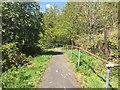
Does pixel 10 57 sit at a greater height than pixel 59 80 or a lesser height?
greater

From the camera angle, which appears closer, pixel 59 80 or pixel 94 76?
pixel 59 80

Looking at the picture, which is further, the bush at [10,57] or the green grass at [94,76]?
the bush at [10,57]

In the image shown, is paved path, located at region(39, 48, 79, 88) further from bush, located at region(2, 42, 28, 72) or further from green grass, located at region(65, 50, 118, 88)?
bush, located at region(2, 42, 28, 72)

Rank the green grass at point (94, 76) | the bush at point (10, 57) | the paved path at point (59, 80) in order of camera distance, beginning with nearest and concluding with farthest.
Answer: the paved path at point (59, 80), the green grass at point (94, 76), the bush at point (10, 57)

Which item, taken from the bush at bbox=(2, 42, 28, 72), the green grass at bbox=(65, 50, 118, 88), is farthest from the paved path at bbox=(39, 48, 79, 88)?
the bush at bbox=(2, 42, 28, 72)

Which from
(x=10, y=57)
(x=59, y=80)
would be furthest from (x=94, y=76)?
(x=10, y=57)

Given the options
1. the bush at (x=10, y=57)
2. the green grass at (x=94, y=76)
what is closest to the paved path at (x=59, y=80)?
the green grass at (x=94, y=76)

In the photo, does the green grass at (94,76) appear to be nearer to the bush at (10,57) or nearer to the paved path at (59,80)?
the paved path at (59,80)

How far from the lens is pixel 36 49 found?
29469 millimetres

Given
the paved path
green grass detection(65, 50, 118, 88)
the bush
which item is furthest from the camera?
the bush

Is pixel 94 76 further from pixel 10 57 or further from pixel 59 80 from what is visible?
pixel 10 57

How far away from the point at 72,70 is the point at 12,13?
960cm

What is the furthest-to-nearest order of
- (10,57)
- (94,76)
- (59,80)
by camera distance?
(10,57)
(94,76)
(59,80)

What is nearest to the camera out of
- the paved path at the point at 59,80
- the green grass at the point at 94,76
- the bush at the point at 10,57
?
the paved path at the point at 59,80
